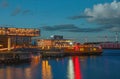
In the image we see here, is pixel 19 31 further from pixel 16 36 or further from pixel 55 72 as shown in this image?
pixel 55 72

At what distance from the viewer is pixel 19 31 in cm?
15088

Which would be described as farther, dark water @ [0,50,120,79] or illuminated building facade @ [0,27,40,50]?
illuminated building facade @ [0,27,40,50]

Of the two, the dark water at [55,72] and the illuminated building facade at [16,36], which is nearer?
the dark water at [55,72]

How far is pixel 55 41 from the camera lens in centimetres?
19950

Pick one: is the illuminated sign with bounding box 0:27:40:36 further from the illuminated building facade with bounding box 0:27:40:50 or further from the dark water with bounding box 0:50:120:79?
the dark water with bounding box 0:50:120:79

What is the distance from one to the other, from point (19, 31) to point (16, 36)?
3.75 metres

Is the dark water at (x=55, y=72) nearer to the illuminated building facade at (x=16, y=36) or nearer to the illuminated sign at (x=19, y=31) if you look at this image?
the illuminated building facade at (x=16, y=36)

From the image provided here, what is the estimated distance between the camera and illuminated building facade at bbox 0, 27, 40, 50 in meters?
130

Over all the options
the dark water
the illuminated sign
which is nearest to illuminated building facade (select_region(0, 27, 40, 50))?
the illuminated sign

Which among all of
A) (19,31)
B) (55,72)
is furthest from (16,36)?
(55,72)

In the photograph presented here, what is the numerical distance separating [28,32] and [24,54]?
73.3 metres

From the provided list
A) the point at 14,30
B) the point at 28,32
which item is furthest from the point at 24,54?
the point at 28,32

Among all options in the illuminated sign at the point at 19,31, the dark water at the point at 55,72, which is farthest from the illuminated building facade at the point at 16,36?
the dark water at the point at 55,72

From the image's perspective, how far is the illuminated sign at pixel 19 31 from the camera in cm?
13616
